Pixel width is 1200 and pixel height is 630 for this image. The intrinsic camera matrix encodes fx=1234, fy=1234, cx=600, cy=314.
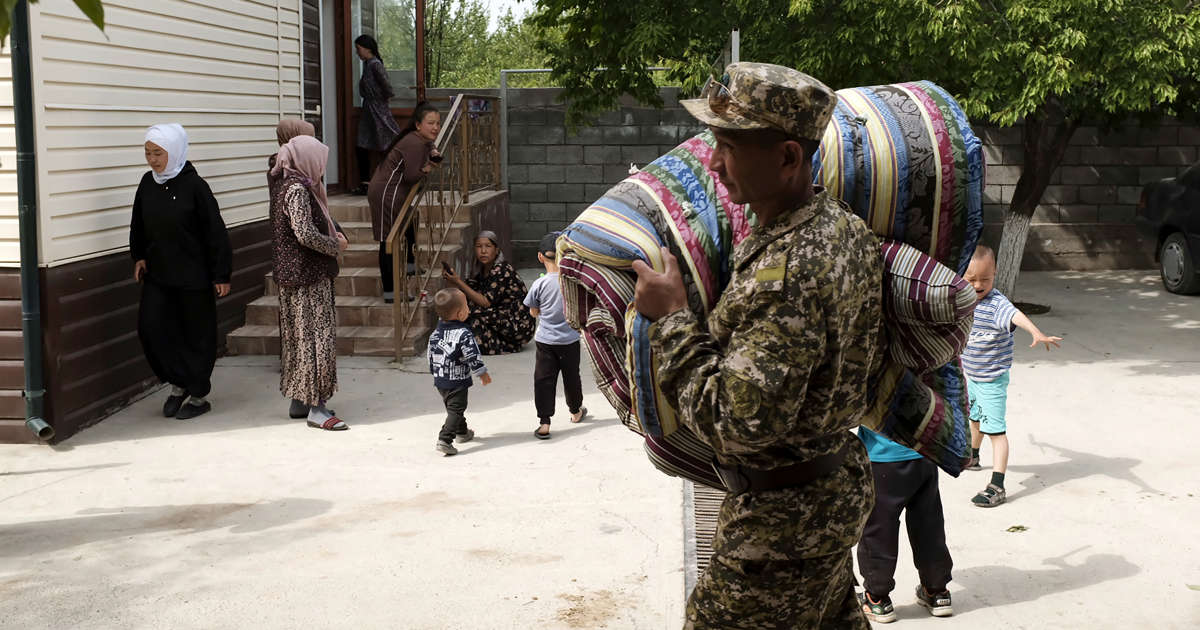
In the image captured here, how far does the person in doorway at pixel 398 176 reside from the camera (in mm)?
10391

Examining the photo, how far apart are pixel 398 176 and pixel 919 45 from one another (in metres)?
4.33

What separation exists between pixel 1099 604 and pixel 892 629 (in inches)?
36.3

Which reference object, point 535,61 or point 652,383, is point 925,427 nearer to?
point 652,383

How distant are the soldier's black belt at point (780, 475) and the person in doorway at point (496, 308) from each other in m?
7.44

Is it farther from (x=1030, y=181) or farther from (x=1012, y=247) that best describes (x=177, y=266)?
(x=1030, y=181)

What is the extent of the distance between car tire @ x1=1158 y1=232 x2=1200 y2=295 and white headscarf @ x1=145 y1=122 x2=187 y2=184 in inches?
404

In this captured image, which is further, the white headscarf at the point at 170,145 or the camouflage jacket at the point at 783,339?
the white headscarf at the point at 170,145

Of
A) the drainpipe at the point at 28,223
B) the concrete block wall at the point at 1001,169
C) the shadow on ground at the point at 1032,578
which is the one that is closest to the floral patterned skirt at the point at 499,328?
the drainpipe at the point at 28,223

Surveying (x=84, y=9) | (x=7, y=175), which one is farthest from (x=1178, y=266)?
(x=84, y=9)

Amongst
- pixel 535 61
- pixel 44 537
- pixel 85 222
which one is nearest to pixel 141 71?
pixel 85 222

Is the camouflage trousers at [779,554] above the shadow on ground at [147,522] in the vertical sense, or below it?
above

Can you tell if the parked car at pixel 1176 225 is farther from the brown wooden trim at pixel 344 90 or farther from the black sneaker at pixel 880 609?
the black sneaker at pixel 880 609

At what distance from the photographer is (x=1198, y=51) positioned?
9164 mm

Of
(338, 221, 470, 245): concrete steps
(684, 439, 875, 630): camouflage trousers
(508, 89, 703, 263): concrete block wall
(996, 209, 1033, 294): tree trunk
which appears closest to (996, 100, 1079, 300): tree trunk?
(996, 209, 1033, 294): tree trunk
